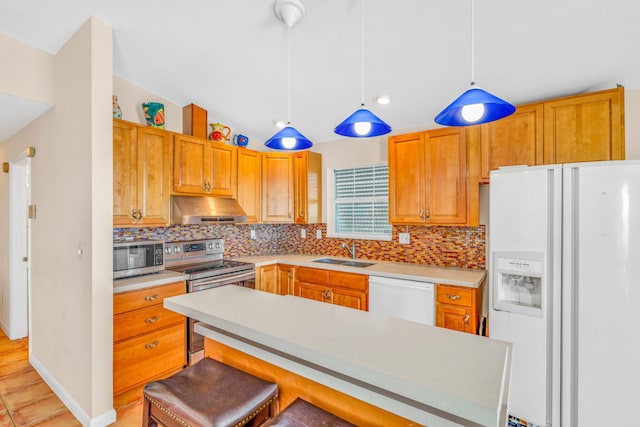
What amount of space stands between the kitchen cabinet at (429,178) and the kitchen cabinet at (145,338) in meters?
2.25

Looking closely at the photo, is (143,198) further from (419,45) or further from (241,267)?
(419,45)

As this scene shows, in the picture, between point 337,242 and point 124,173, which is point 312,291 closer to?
point 337,242

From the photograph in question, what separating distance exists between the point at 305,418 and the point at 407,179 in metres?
2.42

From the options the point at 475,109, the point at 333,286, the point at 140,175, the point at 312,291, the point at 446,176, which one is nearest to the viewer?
the point at 475,109

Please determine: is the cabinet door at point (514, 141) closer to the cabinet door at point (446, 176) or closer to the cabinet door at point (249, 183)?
the cabinet door at point (446, 176)

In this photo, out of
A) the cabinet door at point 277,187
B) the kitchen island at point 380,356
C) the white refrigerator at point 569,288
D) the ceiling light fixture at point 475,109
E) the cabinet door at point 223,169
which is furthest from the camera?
the cabinet door at point 277,187

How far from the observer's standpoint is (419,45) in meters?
2.16

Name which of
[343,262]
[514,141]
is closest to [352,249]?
[343,262]

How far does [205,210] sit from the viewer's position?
3.16m

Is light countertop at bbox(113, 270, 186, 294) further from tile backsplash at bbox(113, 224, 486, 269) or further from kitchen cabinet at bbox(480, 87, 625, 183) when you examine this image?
kitchen cabinet at bbox(480, 87, 625, 183)

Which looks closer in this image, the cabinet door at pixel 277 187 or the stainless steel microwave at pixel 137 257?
the stainless steel microwave at pixel 137 257

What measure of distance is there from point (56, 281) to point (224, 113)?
226 cm

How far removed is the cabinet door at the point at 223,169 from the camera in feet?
11.0

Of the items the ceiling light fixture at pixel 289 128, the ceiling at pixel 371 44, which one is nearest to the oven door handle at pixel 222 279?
the ceiling light fixture at pixel 289 128
